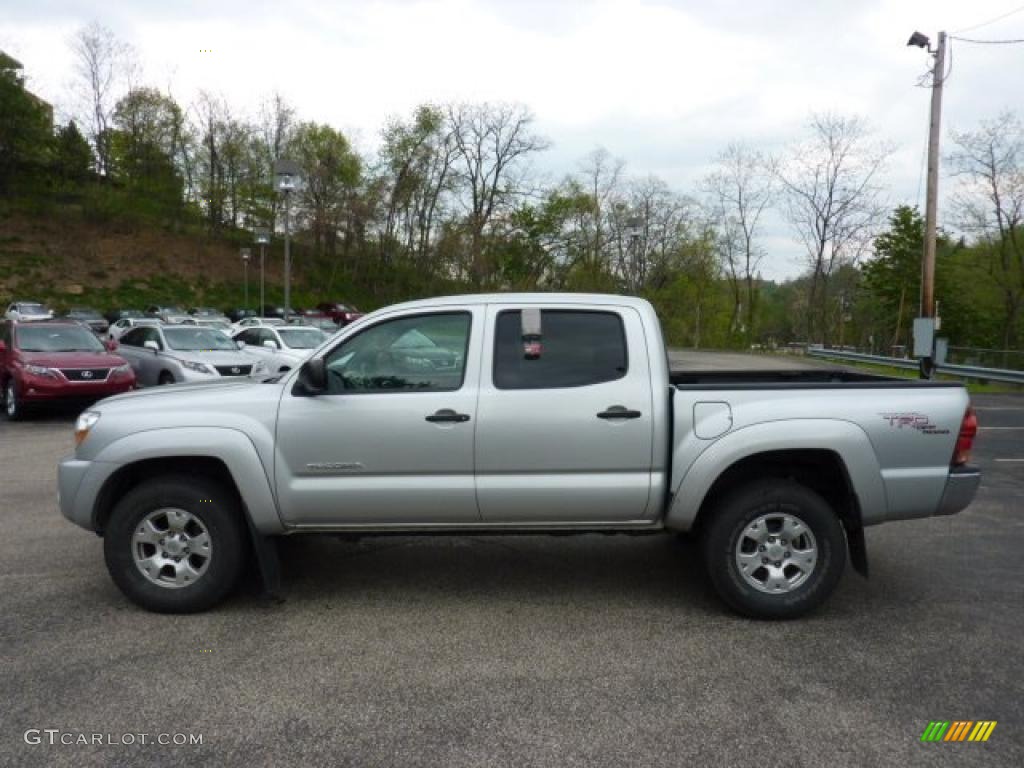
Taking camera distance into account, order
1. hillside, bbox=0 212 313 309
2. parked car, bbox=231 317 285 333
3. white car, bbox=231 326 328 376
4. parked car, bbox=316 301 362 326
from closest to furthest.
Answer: white car, bbox=231 326 328 376 < parked car, bbox=231 317 285 333 < parked car, bbox=316 301 362 326 < hillside, bbox=0 212 313 309

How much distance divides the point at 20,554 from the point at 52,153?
66.6 m

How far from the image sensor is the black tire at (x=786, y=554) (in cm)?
461

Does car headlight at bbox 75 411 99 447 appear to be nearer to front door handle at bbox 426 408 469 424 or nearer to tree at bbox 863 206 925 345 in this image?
front door handle at bbox 426 408 469 424

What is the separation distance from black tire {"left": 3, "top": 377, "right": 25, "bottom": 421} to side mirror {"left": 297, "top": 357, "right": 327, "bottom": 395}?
10905 mm

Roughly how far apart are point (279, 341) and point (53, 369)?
5.28m

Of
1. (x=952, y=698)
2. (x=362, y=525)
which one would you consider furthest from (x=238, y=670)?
(x=952, y=698)

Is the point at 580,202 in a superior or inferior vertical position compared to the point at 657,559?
superior

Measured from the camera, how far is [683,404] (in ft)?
15.2

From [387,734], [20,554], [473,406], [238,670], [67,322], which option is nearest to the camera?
[387,734]

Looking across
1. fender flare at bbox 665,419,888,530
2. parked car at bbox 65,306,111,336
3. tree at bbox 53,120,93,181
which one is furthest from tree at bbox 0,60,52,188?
fender flare at bbox 665,419,888,530

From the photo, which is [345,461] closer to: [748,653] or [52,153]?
[748,653]

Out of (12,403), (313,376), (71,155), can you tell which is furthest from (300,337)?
(71,155)

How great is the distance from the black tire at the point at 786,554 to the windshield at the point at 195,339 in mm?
13022

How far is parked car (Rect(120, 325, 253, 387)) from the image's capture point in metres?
14.6
